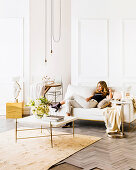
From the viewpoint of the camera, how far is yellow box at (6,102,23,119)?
238 inches

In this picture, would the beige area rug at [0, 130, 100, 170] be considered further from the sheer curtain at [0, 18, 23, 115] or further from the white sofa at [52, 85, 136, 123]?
the sheer curtain at [0, 18, 23, 115]

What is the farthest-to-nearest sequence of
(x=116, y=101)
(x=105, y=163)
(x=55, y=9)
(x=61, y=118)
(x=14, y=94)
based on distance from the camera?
1. (x=55, y=9)
2. (x=14, y=94)
3. (x=116, y=101)
4. (x=61, y=118)
5. (x=105, y=163)

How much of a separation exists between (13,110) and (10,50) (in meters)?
1.62

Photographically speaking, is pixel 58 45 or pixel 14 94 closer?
pixel 14 94

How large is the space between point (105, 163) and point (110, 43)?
4.13 metres

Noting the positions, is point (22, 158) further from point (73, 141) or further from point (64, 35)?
point (64, 35)

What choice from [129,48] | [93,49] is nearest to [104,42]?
[93,49]

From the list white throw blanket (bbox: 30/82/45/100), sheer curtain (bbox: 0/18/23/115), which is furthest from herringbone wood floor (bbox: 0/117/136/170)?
sheer curtain (bbox: 0/18/23/115)

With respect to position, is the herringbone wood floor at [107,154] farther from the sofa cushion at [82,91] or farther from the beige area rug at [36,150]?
the sofa cushion at [82,91]

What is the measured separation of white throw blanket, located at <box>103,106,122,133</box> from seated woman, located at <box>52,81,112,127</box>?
523 millimetres

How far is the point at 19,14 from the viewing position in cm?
648

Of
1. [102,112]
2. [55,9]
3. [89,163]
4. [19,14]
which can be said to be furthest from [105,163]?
[55,9]

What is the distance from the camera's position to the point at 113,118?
446cm

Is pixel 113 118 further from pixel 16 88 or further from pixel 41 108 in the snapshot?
pixel 16 88
